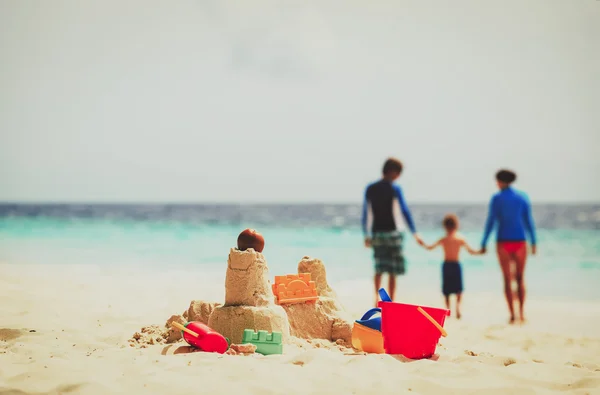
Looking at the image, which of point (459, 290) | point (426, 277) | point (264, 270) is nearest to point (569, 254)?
point (426, 277)

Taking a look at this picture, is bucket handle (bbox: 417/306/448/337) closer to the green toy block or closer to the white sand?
the white sand

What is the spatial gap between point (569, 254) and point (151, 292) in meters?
12.7

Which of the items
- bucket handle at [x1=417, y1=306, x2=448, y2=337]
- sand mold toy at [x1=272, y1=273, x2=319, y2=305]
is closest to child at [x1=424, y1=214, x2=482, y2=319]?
sand mold toy at [x1=272, y1=273, x2=319, y2=305]

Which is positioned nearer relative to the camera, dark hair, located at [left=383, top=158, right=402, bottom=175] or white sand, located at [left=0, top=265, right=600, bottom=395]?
white sand, located at [left=0, top=265, right=600, bottom=395]

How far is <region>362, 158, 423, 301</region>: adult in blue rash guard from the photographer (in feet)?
19.3

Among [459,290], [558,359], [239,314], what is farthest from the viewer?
[459,290]

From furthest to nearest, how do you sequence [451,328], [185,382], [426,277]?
[426,277]
[451,328]
[185,382]

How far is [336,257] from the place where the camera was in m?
14.8

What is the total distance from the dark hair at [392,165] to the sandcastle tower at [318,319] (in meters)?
1.87

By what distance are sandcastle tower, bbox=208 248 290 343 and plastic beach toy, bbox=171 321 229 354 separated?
0.13 metres

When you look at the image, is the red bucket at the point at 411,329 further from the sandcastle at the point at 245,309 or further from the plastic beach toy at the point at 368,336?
the sandcastle at the point at 245,309

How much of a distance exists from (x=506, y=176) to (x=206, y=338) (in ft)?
14.1

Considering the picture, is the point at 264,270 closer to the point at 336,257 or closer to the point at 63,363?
the point at 63,363

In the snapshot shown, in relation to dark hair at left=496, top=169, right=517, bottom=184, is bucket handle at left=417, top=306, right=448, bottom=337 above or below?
below
